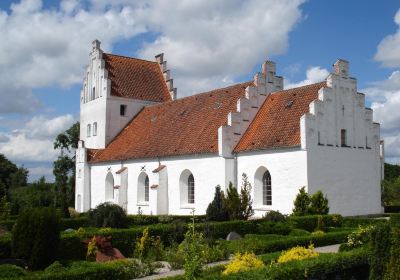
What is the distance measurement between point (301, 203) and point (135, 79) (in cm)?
2393

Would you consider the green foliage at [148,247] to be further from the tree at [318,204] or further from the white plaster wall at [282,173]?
the white plaster wall at [282,173]

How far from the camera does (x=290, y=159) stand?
25.9 m

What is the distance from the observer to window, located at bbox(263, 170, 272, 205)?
27.7 metres

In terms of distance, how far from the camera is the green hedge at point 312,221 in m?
21.9

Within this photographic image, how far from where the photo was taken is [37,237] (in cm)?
1504

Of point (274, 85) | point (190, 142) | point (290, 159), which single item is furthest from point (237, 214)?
point (274, 85)

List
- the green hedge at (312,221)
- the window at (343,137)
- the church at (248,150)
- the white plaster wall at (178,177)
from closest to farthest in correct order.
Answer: the green hedge at (312,221) < the church at (248,150) < the window at (343,137) < the white plaster wall at (178,177)

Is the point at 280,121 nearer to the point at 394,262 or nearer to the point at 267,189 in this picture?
the point at 267,189

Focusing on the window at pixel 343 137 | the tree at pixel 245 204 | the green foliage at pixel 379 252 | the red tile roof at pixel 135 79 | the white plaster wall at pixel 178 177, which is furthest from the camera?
the red tile roof at pixel 135 79

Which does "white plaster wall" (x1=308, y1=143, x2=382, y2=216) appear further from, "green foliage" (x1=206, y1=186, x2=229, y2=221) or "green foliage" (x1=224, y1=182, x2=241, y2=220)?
"green foliage" (x1=206, y1=186, x2=229, y2=221)

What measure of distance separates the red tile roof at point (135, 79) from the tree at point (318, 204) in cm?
2265

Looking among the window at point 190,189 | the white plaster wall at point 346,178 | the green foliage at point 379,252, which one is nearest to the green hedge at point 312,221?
the white plaster wall at point 346,178

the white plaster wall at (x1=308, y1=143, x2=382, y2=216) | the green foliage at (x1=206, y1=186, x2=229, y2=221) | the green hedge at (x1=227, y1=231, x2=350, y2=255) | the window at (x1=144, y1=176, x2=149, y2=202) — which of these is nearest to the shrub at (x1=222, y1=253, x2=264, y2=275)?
the green hedge at (x1=227, y1=231, x2=350, y2=255)

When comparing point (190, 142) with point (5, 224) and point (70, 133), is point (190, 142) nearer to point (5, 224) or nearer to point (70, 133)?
point (5, 224)
